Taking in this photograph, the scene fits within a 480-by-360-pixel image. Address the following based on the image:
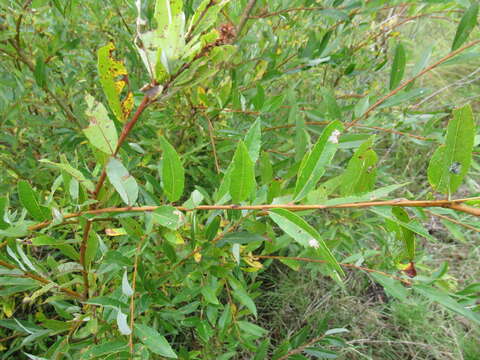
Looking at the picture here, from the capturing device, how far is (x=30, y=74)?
1.17 m

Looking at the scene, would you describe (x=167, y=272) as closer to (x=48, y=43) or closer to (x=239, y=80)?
(x=239, y=80)

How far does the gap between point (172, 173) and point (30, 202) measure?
0.72 ft

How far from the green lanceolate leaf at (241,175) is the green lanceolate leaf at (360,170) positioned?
150 millimetres

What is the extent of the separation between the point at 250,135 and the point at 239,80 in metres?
0.72

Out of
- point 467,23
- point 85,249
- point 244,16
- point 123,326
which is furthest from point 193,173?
point 467,23

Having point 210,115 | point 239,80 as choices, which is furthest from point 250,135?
point 239,80

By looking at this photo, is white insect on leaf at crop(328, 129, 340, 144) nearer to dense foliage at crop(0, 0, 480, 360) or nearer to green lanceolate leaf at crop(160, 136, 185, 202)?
dense foliage at crop(0, 0, 480, 360)

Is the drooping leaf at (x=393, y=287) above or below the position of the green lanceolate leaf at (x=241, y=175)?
below

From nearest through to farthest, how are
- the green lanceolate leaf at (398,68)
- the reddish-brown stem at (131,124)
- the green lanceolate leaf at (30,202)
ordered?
the reddish-brown stem at (131,124) < the green lanceolate leaf at (30,202) < the green lanceolate leaf at (398,68)

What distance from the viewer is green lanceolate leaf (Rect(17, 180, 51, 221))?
1.68 feet

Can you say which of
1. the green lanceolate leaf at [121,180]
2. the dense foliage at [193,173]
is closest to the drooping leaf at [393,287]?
the dense foliage at [193,173]

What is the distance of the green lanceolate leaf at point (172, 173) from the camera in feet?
1.67

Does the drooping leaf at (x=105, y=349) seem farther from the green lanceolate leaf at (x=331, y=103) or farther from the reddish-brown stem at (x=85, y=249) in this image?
the green lanceolate leaf at (x=331, y=103)

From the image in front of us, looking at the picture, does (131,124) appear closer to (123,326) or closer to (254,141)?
(254,141)
